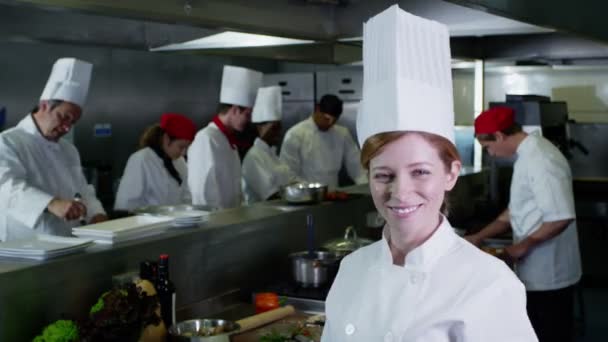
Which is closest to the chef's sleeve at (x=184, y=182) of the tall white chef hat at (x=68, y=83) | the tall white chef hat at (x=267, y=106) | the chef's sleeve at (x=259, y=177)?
the chef's sleeve at (x=259, y=177)

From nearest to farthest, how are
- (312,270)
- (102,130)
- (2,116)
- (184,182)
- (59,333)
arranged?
1. (59,333)
2. (312,270)
3. (184,182)
4. (2,116)
5. (102,130)

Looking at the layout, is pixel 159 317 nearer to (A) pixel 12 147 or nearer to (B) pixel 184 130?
(A) pixel 12 147

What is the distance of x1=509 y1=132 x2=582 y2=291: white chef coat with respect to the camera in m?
3.78

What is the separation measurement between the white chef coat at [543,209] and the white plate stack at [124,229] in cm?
175

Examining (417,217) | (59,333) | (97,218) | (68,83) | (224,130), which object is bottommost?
(59,333)

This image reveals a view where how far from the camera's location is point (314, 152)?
258 inches

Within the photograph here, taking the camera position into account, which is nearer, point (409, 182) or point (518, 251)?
point (409, 182)

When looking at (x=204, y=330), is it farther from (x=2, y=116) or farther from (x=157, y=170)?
(x=2, y=116)

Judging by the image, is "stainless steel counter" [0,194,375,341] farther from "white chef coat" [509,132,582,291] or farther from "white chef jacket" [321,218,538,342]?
"white chef jacket" [321,218,538,342]

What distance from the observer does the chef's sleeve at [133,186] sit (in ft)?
16.7

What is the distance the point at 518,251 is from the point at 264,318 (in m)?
1.50

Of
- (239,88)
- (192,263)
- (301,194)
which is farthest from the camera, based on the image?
(239,88)

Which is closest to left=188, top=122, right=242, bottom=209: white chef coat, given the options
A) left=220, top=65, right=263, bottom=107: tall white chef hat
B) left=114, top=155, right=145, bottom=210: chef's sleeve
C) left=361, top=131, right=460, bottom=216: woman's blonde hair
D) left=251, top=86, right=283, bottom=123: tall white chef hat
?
left=220, top=65, right=263, bottom=107: tall white chef hat

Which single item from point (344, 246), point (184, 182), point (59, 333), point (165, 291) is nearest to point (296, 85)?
point (184, 182)
